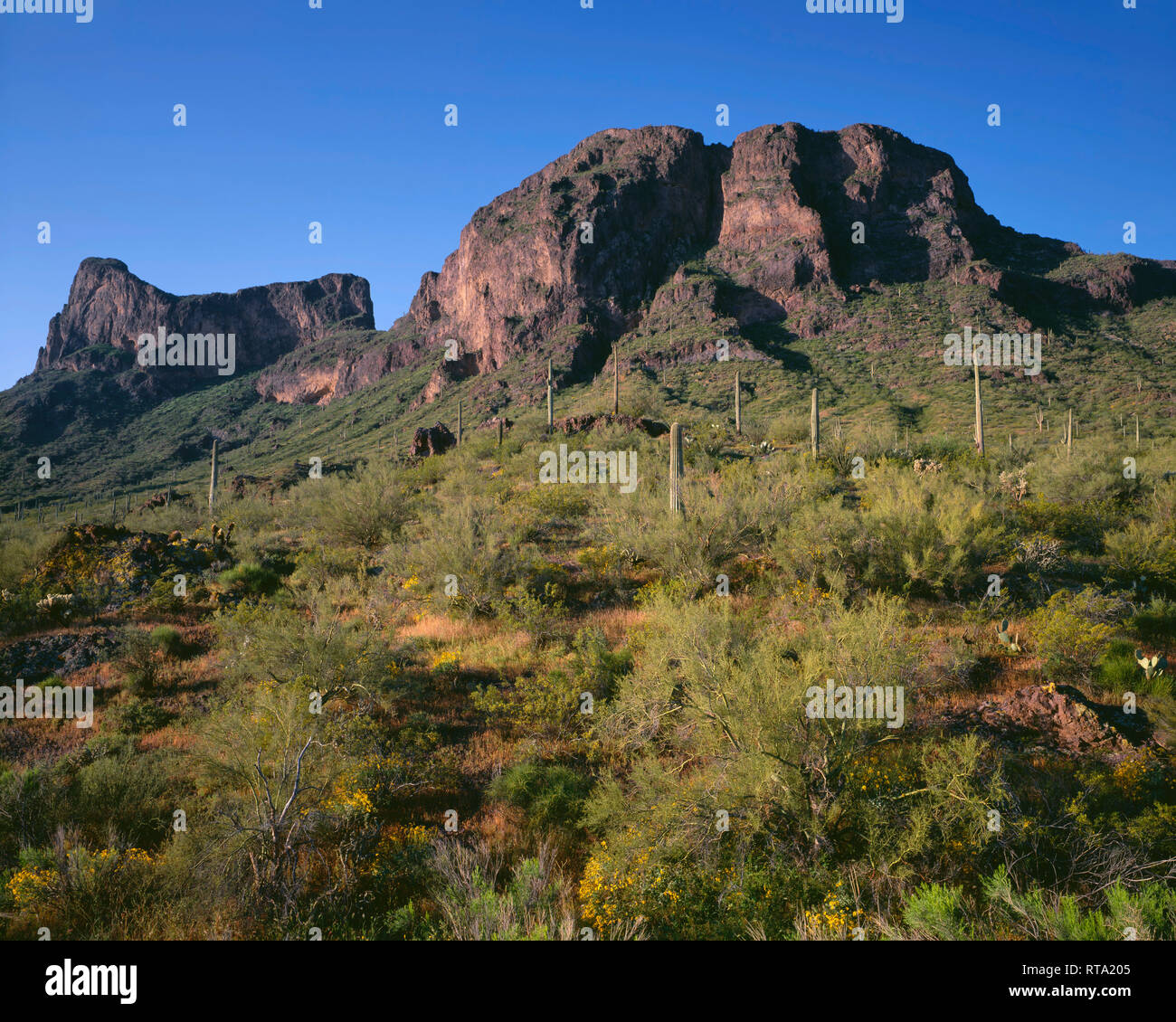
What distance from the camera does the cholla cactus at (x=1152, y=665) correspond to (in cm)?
587

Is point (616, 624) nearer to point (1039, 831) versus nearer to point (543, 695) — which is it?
point (543, 695)

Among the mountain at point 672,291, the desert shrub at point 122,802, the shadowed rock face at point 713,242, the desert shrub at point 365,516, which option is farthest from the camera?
the shadowed rock face at point 713,242

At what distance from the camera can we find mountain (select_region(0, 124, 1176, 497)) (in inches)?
2211

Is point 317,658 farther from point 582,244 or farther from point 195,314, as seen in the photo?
point 195,314

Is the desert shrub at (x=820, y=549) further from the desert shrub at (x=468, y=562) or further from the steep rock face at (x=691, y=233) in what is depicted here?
the steep rock face at (x=691, y=233)

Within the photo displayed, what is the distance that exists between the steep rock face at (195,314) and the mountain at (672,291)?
4.20 metres

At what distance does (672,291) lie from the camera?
234ft

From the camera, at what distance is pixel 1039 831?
3.77 m

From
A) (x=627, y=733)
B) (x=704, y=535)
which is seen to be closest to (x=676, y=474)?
A: (x=704, y=535)

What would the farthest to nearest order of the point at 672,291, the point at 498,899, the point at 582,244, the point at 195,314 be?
the point at 195,314
the point at 582,244
the point at 672,291
the point at 498,899

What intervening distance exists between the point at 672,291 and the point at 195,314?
342 feet

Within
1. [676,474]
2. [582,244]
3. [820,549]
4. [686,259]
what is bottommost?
[820,549]

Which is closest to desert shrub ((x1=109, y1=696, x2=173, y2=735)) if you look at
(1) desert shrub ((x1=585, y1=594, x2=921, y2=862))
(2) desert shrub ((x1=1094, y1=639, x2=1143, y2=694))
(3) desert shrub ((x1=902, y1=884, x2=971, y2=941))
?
(1) desert shrub ((x1=585, y1=594, x2=921, y2=862))

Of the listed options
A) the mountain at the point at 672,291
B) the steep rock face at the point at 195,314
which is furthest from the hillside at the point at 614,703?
the steep rock face at the point at 195,314
